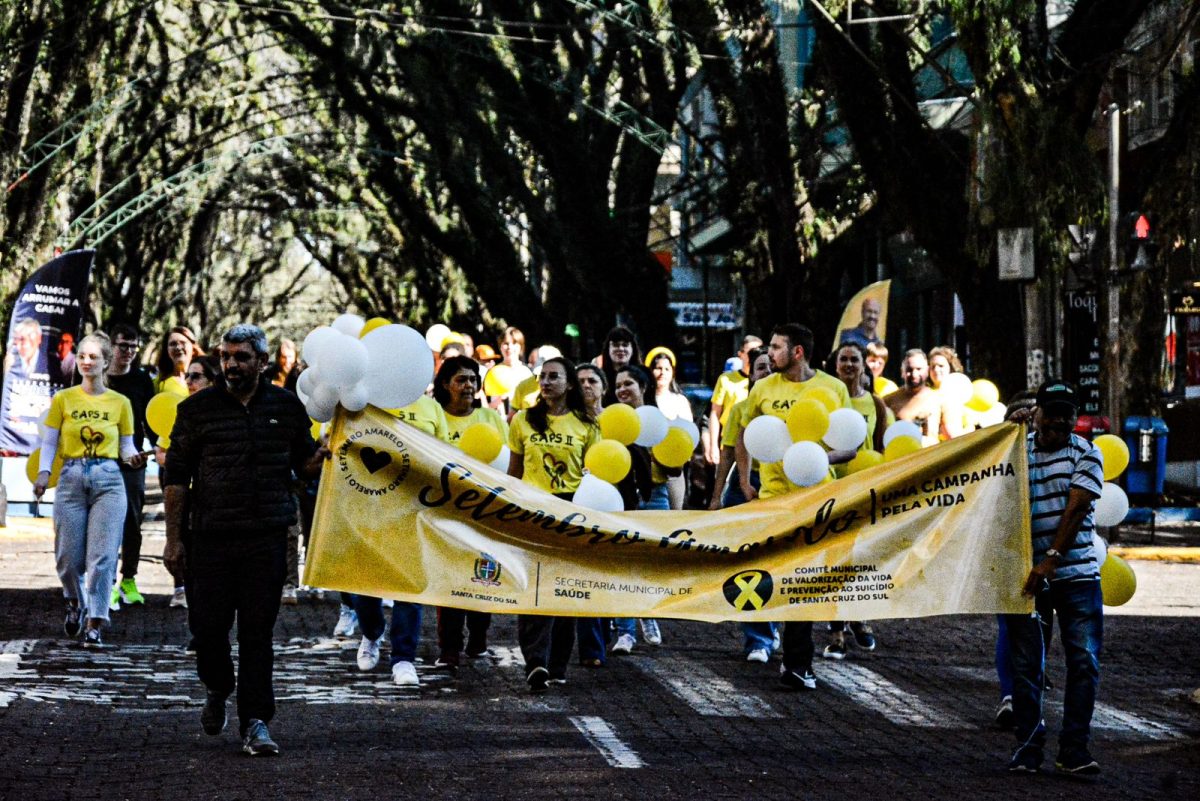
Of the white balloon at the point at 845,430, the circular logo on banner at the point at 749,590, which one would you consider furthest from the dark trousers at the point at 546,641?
the white balloon at the point at 845,430

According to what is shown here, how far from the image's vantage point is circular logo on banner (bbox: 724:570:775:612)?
9.08 metres

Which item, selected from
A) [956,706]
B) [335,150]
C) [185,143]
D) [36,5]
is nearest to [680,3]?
[36,5]

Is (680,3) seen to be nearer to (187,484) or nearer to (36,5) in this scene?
(36,5)

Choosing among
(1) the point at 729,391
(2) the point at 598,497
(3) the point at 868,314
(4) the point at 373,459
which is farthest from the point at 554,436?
(3) the point at 868,314

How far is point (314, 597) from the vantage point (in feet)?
49.4

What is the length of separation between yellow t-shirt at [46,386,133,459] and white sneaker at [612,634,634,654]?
326 centimetres

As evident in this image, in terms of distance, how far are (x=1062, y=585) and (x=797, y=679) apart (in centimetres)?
242

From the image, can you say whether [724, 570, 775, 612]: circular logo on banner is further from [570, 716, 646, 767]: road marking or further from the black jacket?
the black jacket

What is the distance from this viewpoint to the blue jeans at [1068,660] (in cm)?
811

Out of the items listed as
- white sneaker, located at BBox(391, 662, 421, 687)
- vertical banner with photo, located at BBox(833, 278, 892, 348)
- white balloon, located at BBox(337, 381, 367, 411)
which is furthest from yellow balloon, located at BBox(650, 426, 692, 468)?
vertical banner with photo, located at BBox(833, 278, 892, 348)

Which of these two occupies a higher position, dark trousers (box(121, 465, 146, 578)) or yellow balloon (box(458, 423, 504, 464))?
yellow balloon (box(458, 423, 504, 464))

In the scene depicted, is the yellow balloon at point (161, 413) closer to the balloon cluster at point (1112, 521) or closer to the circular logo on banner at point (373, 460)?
the circular logo on banner at point (373, 460)

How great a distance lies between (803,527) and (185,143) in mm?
31997

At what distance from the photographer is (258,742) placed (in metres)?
8.24
